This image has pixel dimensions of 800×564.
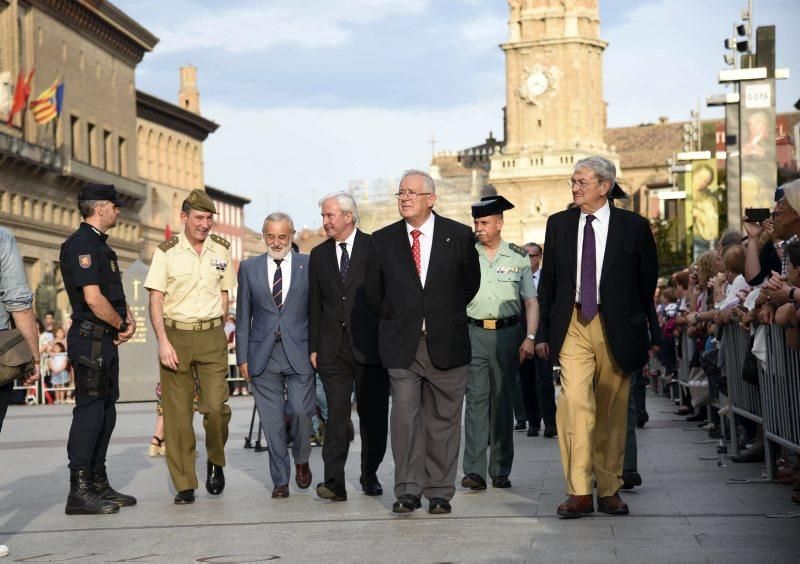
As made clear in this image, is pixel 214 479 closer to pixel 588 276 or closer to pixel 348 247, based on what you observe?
pixel 348 247

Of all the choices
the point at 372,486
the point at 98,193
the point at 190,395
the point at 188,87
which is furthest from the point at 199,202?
the point at 188,87

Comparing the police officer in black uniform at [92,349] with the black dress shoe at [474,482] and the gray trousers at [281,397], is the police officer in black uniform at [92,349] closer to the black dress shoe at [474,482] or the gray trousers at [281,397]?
the gray trousers at [281,397]

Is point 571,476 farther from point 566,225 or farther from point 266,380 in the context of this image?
point 266,380

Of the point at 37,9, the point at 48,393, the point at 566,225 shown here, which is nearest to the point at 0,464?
the point at 566,225

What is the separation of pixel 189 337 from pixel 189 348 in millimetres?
82

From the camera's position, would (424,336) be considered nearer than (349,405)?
Yes

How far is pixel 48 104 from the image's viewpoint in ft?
236

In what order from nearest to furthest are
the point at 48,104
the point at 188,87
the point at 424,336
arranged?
the point at 424,336 → the point at 48,104 → the point at 188,87

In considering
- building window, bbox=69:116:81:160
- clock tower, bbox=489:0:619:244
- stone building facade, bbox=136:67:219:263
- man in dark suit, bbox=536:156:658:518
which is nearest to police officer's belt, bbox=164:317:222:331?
man in dark suit, bbox=536:156:658:518

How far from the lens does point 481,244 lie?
45.4 feet

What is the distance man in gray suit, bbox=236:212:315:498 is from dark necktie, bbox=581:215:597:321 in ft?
8.95

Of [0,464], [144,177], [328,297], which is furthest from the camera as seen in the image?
[144,177]

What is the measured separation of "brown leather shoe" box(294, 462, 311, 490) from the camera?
12742 mm

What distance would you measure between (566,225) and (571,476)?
1.62 metres
